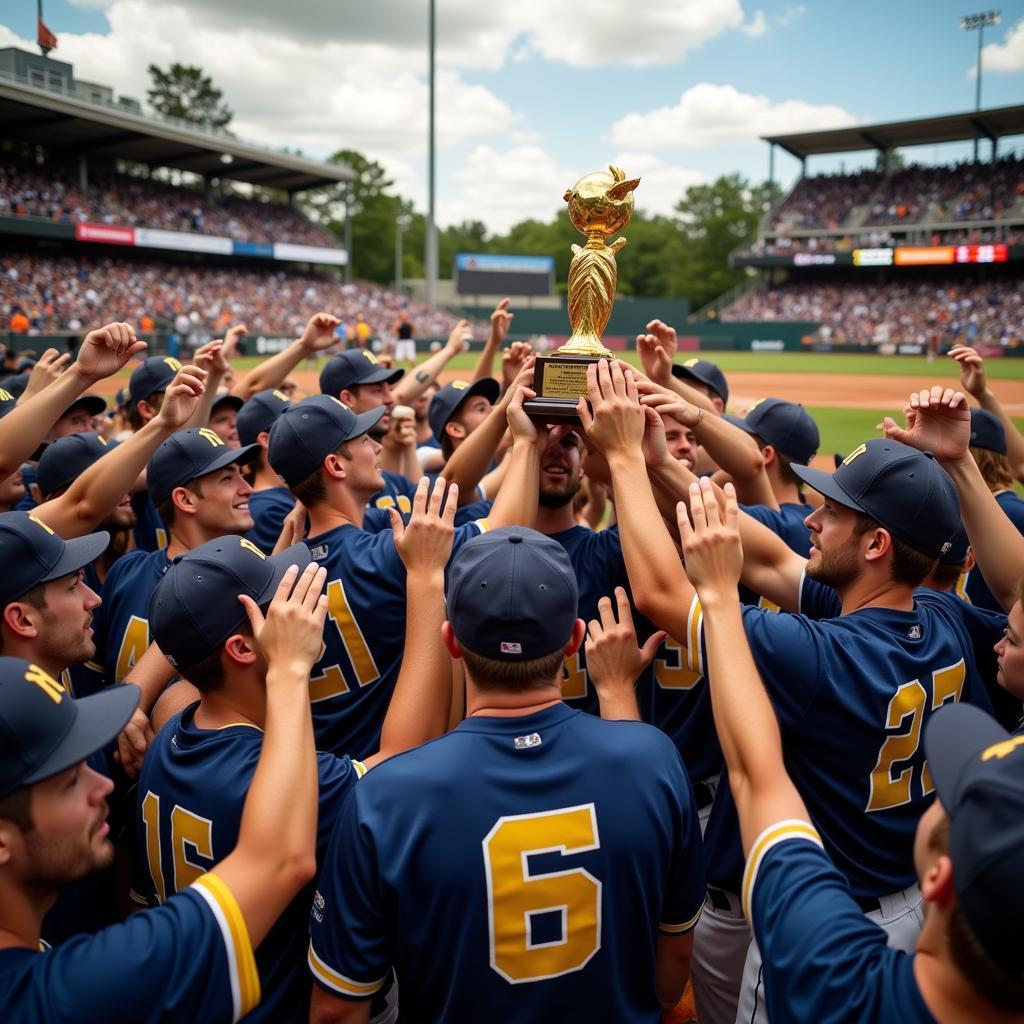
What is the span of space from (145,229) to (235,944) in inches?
1866

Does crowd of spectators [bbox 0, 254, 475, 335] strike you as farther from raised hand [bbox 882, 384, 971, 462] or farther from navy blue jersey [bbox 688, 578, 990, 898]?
navy blue jersey [bbox 688, 578, 990, 898]

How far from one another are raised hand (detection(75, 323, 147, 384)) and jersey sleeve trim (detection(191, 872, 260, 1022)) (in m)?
2.94

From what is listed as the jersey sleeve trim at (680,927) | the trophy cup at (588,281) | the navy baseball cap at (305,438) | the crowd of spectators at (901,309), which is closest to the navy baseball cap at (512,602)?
the jersey sleeve trim at (680,927)

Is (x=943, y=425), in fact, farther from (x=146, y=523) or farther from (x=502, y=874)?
(x=146, y=523)

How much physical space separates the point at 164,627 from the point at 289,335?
1672 inches

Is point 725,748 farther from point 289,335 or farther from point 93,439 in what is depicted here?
point 289,335

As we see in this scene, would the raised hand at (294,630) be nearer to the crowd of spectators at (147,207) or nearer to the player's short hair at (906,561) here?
the player's short hair at (906,561)

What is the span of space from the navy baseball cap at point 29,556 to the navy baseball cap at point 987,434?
4.52 m

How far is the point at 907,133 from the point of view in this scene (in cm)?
5397

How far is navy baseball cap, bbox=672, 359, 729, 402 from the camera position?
5977mm

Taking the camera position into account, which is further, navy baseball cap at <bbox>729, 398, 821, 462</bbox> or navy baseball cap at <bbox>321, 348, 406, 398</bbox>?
navy baseball cap at <bbox>321, 348, 406, 398</bbox>

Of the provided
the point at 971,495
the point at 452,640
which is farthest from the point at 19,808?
the point at 971,495

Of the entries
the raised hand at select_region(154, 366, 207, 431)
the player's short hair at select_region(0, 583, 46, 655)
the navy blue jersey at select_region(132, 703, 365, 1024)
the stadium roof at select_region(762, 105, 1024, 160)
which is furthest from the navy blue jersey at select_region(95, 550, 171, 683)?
the stadium roof at select_region(762, 105, 1024, 160)

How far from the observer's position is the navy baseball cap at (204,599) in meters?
2.46
